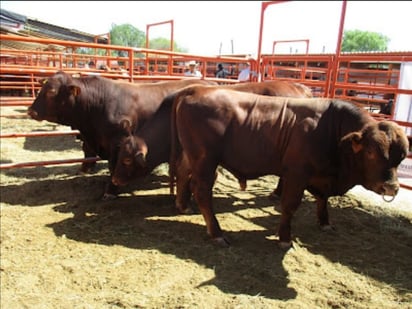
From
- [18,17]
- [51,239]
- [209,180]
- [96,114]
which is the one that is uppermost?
[18,17]

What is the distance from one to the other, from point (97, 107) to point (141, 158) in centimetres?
106

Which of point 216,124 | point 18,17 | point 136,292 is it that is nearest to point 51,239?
point 136,292

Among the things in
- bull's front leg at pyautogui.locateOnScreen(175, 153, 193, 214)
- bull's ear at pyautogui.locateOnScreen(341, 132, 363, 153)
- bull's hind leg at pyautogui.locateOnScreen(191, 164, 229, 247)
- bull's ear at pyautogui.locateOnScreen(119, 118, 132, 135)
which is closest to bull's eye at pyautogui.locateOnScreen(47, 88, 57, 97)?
bull's ear at pyautogui.locateOnScreen(119, 118, 132, 135)

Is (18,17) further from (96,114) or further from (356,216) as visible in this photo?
(356,216)

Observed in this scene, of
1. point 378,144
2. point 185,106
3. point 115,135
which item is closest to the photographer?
point 378,144

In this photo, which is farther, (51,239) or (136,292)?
(51,239)

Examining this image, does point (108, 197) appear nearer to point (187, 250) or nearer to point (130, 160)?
point (130, 160)

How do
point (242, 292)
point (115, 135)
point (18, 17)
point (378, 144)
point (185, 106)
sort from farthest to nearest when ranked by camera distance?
point (18, 17) → point (115, 135) → point (185, 106) → point (378, 144) → point (242, 292)

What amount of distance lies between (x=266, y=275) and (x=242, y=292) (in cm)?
33

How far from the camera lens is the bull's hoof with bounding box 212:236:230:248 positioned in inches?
144

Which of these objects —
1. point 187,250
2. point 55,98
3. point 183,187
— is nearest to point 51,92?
point 55,98

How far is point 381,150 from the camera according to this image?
10.2 ft

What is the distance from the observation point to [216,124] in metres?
3.62

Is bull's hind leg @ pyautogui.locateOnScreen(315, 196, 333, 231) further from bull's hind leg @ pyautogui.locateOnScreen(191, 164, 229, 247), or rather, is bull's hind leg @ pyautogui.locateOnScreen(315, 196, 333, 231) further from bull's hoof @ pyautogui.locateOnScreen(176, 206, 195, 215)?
bull's hoof @ pyautogui.locateOnScreen(176, 206, 195, 215)
